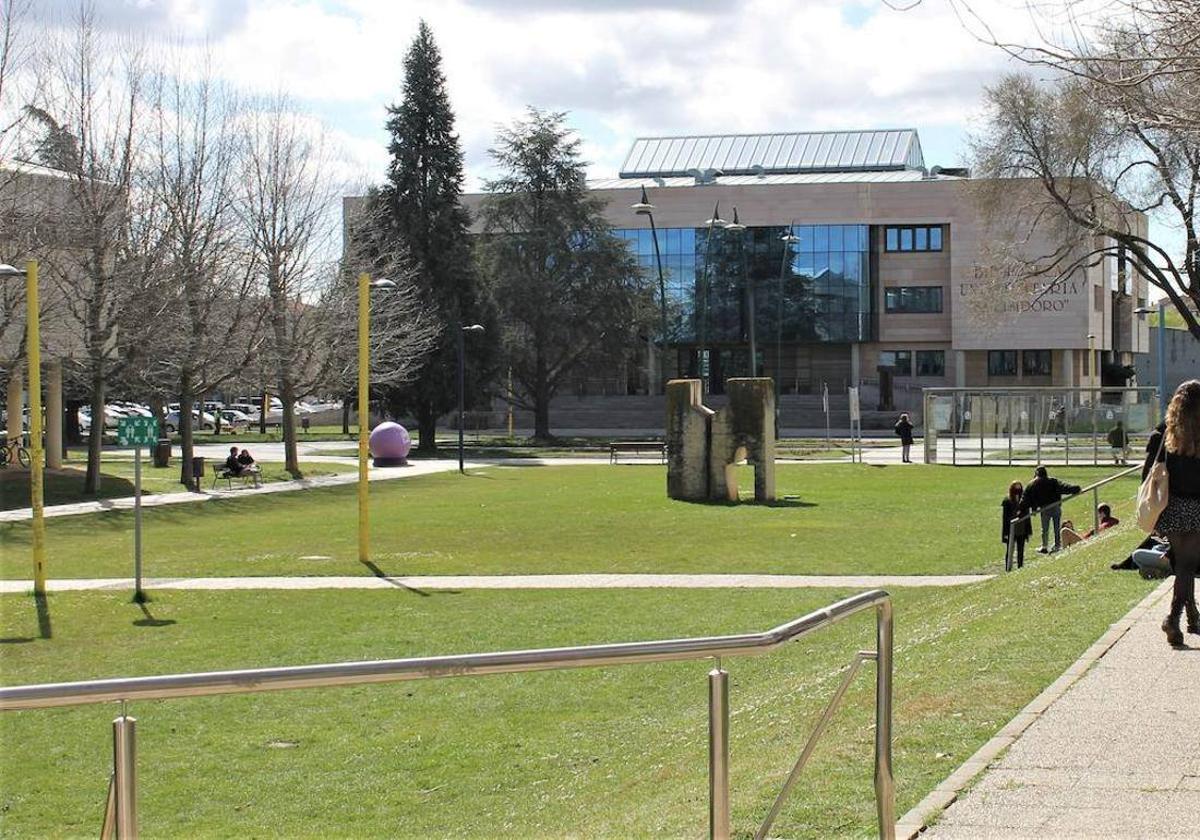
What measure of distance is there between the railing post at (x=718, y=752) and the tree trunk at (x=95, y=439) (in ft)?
115

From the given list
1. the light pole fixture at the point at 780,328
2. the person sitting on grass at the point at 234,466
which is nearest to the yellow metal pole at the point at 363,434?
the person sitting on grass at the point at 234,466

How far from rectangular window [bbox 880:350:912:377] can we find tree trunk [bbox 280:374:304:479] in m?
50.4

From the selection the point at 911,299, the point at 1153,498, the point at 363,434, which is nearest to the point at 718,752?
the point at 1153,498

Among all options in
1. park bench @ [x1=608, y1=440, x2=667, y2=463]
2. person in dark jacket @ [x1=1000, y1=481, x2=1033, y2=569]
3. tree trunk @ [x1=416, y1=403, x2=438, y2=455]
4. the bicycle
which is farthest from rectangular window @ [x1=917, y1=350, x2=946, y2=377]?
person in dark jacket @ [x1=1000, y1=481, x2=1033, y2=569]

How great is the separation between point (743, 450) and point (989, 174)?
16862 millimetres

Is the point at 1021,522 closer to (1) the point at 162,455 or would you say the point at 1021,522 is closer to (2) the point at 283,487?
(2) the point at 283,487

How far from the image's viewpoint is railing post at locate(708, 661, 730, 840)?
4.98 m

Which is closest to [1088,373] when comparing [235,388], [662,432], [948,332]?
[948,332]

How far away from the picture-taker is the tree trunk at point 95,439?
38062mm

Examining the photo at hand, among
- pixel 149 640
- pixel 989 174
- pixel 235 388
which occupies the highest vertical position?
pixel 989 174

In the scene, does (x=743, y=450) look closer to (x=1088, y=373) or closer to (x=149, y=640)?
(x=149, y=640)

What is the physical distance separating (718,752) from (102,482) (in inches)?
1510

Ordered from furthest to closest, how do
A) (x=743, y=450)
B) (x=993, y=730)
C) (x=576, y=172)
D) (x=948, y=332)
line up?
(x=948, y=332) → (x=576, y=172) → (x=743, y=450) → (x=993, y=730)

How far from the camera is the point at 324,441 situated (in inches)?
3049
